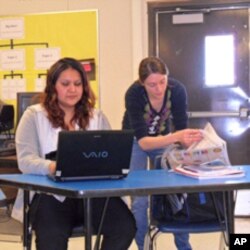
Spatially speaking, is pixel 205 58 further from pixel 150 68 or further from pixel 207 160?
pixel 207 160

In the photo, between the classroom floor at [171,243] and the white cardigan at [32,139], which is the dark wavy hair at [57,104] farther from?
the classroom floor at [171,243]

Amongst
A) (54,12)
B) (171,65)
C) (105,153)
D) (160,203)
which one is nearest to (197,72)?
(171,65)

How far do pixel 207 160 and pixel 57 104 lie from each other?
2.42 feet

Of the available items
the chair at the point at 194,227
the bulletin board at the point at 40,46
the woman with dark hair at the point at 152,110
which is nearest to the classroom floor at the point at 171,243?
the woman with dark hair at the point at 152,110

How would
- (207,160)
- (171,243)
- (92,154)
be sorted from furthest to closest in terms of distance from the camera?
(171,243) < (207,160) < (92,154)

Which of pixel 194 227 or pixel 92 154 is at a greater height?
pixel 92 154

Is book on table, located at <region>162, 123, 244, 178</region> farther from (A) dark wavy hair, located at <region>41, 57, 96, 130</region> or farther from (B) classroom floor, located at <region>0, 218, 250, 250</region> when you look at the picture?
(B) classroom floor, located at <region>0, 218, 250, 250</region>

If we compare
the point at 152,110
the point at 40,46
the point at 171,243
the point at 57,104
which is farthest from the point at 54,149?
the point at 40,46

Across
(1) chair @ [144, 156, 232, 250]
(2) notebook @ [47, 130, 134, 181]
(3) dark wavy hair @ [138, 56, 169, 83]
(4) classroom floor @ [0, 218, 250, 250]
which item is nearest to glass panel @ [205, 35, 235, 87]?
(4) classroom floor @ [0, 218, 250, 250]

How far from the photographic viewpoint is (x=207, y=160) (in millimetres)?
2014

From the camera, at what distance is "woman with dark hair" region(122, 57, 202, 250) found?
2.47 meters

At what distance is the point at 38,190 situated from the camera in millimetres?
1760

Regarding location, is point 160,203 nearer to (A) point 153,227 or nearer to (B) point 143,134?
(A) point 153,227

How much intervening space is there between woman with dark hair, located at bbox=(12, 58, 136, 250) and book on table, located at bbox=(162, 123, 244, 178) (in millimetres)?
337
